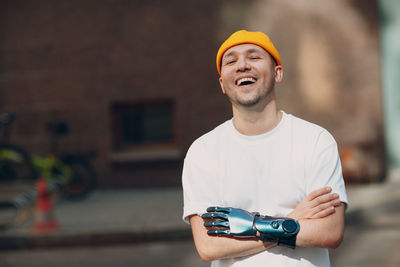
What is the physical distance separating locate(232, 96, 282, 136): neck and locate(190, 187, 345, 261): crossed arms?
0.30 metres

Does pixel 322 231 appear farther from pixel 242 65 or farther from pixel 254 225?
pixel 242 65

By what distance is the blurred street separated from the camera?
6969 mm

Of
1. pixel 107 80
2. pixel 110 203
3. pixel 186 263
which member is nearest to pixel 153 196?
pixel 110 203

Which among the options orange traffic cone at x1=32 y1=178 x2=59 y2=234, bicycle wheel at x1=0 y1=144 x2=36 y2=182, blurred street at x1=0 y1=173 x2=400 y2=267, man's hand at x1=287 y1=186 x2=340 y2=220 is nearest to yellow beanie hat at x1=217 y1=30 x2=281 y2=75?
man's hand at x1=287 y1=186 x2=340 y2=220

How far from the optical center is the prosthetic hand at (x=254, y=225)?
2.10 m

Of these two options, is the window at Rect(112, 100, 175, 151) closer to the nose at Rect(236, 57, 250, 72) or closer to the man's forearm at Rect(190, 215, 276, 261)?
the man's forearm at Rect(190, 215, 276, 261)

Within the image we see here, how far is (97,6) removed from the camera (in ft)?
42.7

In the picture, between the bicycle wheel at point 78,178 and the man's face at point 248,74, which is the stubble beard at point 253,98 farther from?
the bicycle wheel at point 78,178

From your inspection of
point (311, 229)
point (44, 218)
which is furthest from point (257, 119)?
point (44, 218)

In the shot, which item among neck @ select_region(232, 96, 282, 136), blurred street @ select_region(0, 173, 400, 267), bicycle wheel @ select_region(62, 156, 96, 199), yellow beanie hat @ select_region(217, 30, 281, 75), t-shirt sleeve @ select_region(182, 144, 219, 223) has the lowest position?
blurred street @ select_region(0, 173, 400, 267)

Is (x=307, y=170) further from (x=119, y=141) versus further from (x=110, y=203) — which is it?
(x=119, y=141)

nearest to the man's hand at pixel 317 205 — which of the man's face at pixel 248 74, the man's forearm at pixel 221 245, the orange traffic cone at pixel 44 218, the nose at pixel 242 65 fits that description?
the man's forearm at pixel 221 245

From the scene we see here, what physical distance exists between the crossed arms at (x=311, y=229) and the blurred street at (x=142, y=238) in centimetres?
443

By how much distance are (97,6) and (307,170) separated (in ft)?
37.9
